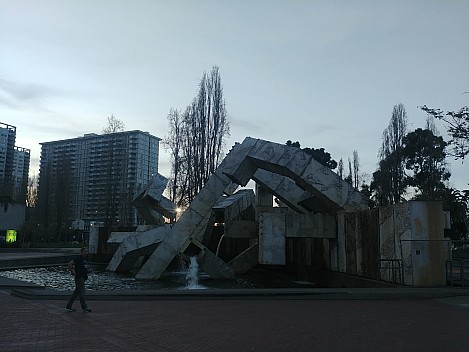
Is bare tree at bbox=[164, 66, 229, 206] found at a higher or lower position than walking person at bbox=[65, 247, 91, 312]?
higher

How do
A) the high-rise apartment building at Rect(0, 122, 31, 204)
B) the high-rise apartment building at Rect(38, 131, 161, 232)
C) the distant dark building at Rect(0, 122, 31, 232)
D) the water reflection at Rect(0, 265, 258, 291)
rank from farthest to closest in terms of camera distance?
the high-rise apartment building at Rect(0, 122, 31, 204), the distant dark building at Rect(0, 122, 31, 232), the high-rise apartment building at Rect(38, 131, 161, 232), the water reflection at Rect(0, 265, 258, 291)

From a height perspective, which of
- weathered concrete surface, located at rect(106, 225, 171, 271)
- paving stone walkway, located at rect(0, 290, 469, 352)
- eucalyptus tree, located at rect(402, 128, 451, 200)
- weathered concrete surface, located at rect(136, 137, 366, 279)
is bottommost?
paving stone walkway, located at rect(0, 290, 469, 352)

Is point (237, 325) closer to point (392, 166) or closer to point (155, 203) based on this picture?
point (155, 203)

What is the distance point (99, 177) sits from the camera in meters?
65.2

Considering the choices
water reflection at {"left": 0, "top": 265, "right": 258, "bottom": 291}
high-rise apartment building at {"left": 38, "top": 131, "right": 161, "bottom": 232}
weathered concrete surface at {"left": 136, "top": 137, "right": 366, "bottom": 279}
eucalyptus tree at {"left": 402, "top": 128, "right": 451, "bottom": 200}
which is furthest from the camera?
high-rise apartment building at {"left": 38, "top": 131, "right": 161, "bottom": 232}

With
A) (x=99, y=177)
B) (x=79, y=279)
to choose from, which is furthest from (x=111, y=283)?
(x=99, y=177)

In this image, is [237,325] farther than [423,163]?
No

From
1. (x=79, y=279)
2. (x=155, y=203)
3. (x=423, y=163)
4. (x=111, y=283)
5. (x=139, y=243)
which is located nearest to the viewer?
(x=79, y=279)

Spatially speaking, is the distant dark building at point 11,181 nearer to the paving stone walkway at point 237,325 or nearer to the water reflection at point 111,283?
the water reflection at point 111,283

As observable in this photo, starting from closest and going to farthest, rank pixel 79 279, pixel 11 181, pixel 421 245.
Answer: pixel 79 279 → pixel 421 245 → pixel 11 181

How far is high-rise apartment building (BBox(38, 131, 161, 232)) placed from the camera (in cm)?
4816

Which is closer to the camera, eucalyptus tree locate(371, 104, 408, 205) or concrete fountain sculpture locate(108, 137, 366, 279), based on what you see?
concrete fountain sculpture locate(108, 137, 366, 279)

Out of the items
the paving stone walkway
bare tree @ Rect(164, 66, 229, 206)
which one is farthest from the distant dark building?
the paving stone walkway

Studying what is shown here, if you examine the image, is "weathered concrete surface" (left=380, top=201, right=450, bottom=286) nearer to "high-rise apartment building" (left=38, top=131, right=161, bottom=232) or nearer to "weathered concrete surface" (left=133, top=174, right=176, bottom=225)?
"weathered concrete surface" (left=133, top=174, right=176, bottom=225)
